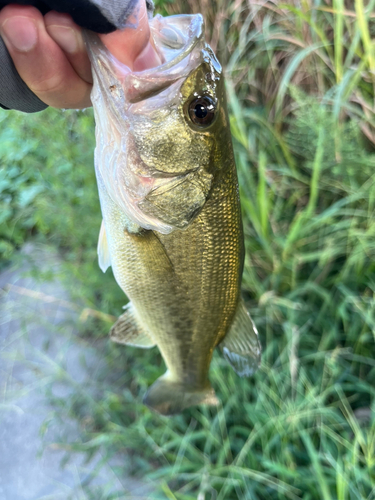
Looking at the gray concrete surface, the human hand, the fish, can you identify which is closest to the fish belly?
the fish

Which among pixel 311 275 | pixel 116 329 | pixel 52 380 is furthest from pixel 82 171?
pixel 311 275

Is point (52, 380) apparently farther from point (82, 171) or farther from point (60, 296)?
point (82, 171)

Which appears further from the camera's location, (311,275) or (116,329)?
(311,275)

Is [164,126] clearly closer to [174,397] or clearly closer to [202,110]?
[202,110]

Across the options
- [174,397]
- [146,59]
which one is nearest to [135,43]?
[146,59]

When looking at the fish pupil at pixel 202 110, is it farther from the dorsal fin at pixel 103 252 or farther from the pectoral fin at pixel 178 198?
the dorsal fin at pixel 103 252

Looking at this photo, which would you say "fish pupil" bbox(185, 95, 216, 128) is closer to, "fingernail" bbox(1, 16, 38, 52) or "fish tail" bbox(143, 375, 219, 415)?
"fingernail" bbox(1, 16, 38, 52)

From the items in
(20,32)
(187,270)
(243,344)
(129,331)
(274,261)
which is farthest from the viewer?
(274,261)
